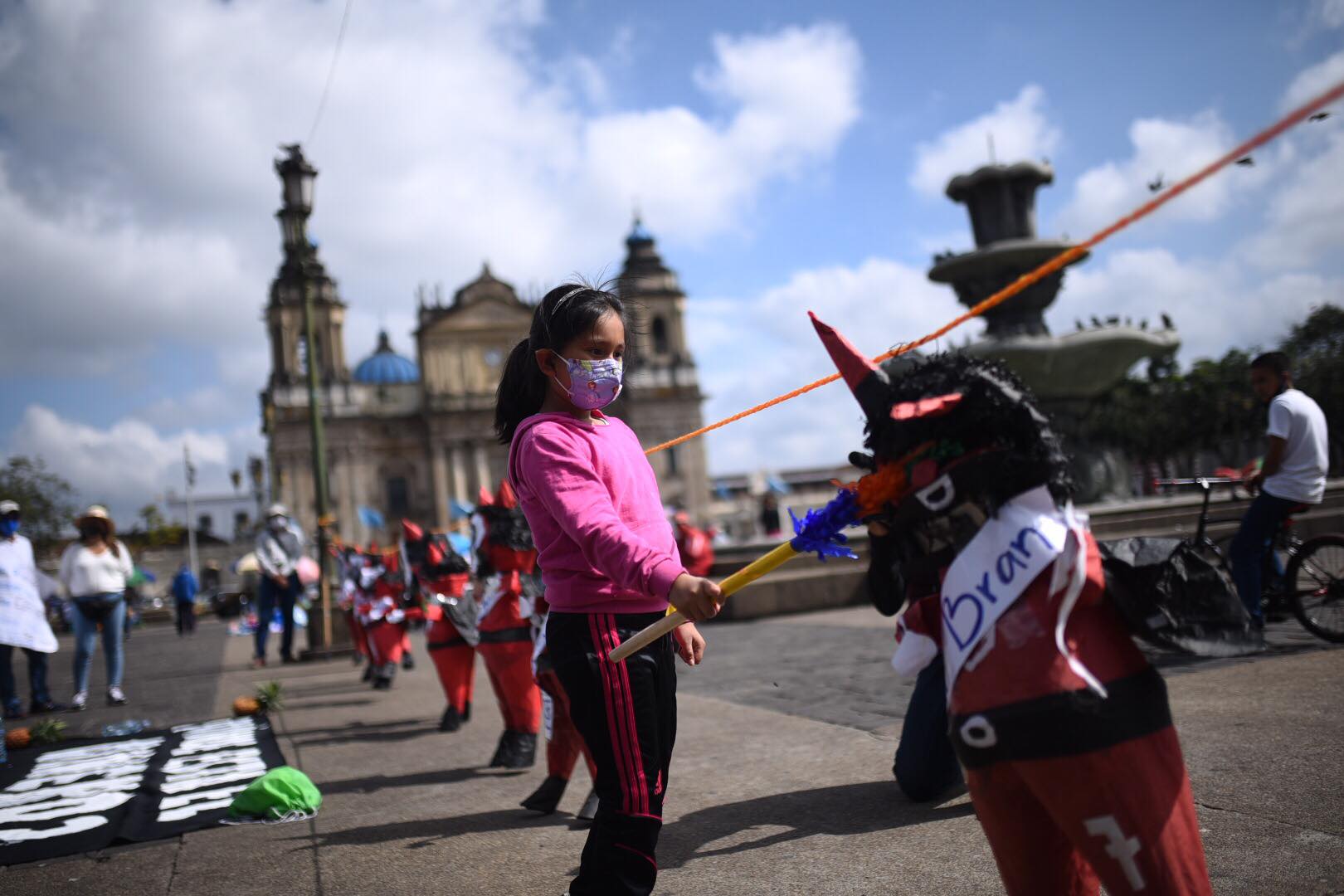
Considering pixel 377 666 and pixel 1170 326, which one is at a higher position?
pixel 1170 326

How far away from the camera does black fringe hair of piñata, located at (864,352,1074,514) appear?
80.4 inches

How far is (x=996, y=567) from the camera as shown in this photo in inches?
77.9

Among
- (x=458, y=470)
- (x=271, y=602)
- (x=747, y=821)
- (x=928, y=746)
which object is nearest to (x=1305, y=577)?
(x=928, y=746)

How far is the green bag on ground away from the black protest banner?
125mm

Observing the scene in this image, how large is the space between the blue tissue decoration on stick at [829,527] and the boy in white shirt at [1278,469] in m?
4.69

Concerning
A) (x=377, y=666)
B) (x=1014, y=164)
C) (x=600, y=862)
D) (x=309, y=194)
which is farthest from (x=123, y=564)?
(x=1014, y=164)

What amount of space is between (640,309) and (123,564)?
836cm

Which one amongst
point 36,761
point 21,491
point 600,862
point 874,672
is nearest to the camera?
point 600,862

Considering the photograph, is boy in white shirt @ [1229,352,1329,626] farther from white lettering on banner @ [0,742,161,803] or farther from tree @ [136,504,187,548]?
tree @ [136,504,187,548]

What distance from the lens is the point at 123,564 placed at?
33.2 ft

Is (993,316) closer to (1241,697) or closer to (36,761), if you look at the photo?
(1241,697)

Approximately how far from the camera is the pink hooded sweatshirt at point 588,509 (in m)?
2.53

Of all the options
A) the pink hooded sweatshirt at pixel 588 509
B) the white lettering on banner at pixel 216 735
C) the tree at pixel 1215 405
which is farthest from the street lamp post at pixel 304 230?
the tree at pixel 1215 405

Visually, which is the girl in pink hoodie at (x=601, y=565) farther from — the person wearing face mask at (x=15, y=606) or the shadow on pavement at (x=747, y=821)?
the person wearing face mask at (x=15, y=606)
